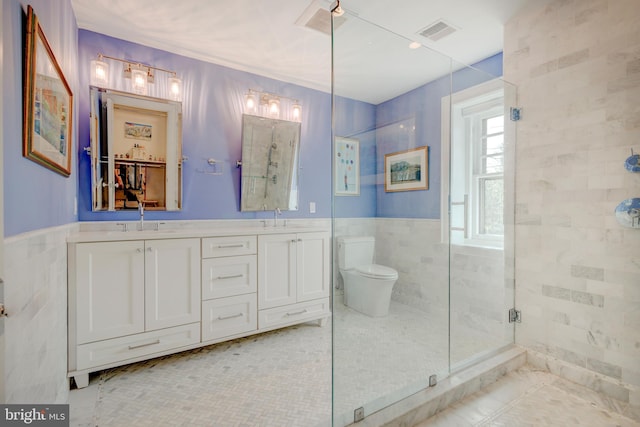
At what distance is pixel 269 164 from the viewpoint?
2.89 metres

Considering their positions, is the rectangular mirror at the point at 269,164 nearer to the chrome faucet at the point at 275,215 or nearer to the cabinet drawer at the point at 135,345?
the chrome faucet at the point at 275,215

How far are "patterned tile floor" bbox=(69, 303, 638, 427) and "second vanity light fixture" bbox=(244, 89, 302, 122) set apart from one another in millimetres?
2035

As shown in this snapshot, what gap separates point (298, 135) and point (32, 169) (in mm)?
2198

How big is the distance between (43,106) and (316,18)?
1.65 metres

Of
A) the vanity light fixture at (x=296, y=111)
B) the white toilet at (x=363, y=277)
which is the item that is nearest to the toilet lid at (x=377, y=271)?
the white toilet at (x=363, y=277)

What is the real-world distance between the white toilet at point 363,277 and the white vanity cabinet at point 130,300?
1.08 m

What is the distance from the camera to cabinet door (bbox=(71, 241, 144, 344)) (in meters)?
1.75

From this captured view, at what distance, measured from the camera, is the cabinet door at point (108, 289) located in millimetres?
1747

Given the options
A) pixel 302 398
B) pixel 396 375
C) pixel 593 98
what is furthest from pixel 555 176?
pixel 302 398

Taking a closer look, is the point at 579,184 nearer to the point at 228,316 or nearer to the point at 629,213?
the point at 629,213

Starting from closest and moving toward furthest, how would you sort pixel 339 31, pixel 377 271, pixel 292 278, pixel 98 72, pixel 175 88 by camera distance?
pixel 339 31 < pixel 377 271 < pixel 98 72 < pixel 175 88 < pixel 292 278

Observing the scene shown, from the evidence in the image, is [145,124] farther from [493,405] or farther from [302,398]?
[493,405]

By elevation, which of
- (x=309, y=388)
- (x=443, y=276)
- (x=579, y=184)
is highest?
(x=579, y=184)

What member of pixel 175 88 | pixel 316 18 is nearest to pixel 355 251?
pixel 316 18
